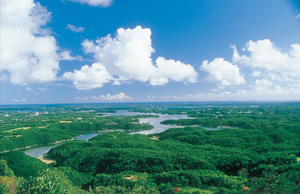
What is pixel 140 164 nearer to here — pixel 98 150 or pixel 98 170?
pixel 98 170

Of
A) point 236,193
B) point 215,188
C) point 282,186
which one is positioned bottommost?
point 215,188

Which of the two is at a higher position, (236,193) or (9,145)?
(236,193)

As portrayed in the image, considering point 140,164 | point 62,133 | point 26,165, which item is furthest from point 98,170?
point 62,133

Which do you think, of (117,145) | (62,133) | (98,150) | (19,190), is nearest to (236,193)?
(19,190)

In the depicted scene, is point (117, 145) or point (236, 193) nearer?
point (236, 193)

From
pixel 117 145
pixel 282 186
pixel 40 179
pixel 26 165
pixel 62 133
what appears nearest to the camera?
pixel 282 186

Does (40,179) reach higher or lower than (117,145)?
higher

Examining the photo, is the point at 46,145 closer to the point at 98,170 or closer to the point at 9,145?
the point at 9,145

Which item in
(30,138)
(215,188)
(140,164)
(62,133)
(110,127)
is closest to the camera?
(215,188)

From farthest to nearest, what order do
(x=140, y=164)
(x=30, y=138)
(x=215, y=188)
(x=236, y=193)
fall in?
(x=30, y=138) → (x=140, y=164) → (x=215, y=188) → (x=236, y=193)
